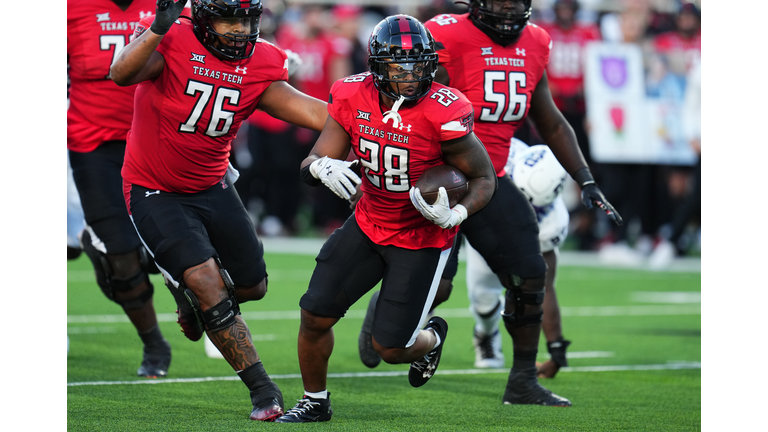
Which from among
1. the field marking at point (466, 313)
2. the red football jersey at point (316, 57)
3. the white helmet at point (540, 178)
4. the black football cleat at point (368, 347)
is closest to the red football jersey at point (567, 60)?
the red football jersey at point (316, 57)

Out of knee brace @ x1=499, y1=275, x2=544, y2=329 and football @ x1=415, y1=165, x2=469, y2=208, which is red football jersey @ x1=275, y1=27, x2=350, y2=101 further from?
football @ x1=415, y1=165, x2=469, y2=208

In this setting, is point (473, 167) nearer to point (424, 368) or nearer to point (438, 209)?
point (438, 209)

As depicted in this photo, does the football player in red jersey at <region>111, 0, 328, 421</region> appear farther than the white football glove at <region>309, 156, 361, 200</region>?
Yes

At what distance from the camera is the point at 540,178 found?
6082 millimetres

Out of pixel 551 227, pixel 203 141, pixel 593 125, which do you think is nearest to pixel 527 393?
pixel 551 227

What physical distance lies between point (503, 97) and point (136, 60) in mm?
1991

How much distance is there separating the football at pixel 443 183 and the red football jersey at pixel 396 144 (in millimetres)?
112

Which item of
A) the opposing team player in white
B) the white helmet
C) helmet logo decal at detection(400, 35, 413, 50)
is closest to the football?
helmet logo decal at detection(400, 35, 413, 50)

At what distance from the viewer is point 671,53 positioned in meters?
12.8

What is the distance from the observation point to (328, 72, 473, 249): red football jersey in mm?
4414

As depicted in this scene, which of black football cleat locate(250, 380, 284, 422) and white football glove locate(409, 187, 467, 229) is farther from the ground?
white football glove locate(409, 187, 467, 229)

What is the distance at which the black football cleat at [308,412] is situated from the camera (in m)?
4.47
